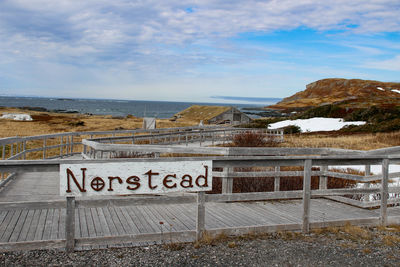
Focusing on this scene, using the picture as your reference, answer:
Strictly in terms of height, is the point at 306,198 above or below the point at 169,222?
above

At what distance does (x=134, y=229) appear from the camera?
6.21 m

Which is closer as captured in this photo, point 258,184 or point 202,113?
point 258,184

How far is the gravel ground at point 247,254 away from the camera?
513cm

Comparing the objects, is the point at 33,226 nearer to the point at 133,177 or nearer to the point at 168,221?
the point at 133,177

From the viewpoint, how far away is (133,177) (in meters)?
5.67

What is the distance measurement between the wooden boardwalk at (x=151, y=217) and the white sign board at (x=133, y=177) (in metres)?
0.65

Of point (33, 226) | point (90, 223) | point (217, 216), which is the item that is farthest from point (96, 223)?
point (217, 216)

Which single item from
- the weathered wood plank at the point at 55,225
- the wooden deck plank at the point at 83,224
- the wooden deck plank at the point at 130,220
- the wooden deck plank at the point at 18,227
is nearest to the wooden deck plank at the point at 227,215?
the wooden deck plank at the point at 130,220

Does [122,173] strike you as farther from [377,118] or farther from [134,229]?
[377,118]

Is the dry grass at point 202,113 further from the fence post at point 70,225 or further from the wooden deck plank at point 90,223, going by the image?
the fence post at point 70,225

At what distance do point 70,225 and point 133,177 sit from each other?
39.8 inches

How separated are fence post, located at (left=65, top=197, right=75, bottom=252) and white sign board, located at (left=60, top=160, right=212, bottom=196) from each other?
127 mm

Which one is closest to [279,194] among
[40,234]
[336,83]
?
[40,234]

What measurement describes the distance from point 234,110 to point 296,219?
6145cm
